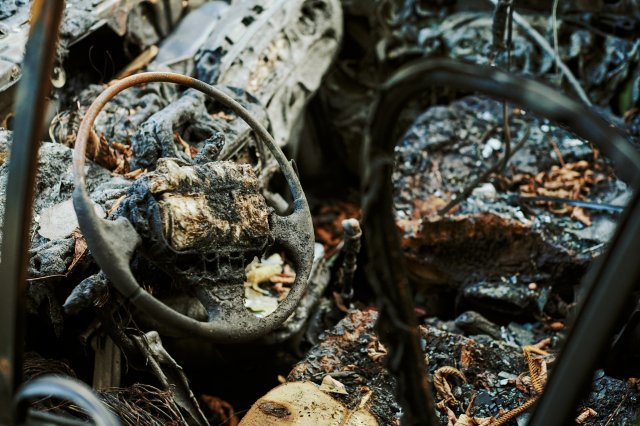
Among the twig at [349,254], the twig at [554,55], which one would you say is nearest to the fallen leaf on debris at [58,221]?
the twig at [349,254]

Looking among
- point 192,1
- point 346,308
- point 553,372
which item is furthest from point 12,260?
point 192,1

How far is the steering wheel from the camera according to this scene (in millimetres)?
2061

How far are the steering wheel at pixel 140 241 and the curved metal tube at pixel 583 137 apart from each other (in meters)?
0.80

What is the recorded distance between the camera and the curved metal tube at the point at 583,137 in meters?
1.36

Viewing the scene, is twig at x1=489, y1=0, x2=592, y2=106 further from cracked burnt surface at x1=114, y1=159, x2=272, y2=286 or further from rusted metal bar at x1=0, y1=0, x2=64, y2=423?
rusted metal bar at x1=0, y1=0, x2=64, y2=423

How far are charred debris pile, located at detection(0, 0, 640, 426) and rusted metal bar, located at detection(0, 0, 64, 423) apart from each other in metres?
0.05

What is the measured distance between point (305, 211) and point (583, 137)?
1.48 m

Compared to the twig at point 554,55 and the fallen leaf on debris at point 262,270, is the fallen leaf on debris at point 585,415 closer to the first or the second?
the fallen leaf on debris at point 262,270

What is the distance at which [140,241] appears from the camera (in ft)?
7.49

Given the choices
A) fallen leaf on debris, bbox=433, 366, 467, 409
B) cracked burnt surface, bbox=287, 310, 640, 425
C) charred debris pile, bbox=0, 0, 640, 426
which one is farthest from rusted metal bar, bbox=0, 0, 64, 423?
fallen leaf on debris, bbox=433, 366, 467, 409

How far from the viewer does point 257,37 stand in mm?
4492

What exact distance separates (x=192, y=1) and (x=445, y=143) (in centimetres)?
212

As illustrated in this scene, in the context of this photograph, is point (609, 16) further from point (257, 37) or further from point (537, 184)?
point (257, 37)

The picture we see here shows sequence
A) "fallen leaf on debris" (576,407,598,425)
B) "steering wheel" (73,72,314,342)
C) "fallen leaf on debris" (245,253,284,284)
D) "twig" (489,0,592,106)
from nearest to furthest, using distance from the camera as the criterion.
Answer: "steering wheel" (73,72,314,342), "fallen leaf on debris" (576,407,598,425), "fallen leaf on debris" (245,253,284,284), "twig" (489,0,592,106)
